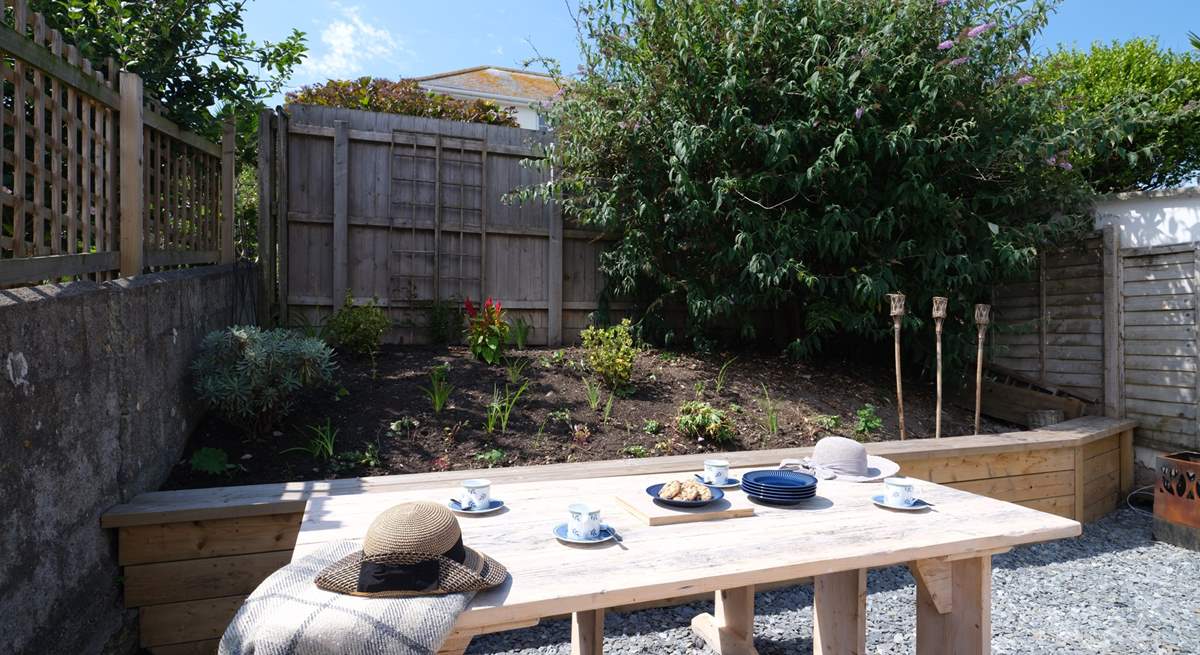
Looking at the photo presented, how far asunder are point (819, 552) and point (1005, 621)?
6.49 feet

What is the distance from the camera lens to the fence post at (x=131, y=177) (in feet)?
9.18

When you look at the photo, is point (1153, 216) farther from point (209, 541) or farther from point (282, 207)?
point (282, 207)

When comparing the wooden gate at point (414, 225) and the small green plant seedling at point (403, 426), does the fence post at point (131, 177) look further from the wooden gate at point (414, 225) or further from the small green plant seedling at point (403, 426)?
the wooden gate at point (414, 225)

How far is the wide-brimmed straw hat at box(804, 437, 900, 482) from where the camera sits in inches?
93.5

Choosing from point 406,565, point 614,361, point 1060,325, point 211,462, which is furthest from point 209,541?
point 1060,325

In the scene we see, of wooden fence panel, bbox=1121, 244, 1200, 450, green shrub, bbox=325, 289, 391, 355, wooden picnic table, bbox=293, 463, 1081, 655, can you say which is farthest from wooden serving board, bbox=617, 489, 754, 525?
Result: wooden fence panel, bbox=1121, 244, 1200, 450

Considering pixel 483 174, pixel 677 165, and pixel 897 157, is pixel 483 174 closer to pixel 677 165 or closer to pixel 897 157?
pixel 677 165

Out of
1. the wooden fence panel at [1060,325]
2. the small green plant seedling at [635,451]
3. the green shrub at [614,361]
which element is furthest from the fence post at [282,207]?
the wooden fence panel at [1060,325]

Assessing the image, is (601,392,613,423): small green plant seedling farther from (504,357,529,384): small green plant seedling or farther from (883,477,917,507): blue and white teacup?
(883,477,917,507): blue and white teacup

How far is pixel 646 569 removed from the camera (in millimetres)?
1504

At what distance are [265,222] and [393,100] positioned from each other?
5.44 ft

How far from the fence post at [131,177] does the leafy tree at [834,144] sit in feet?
9.15

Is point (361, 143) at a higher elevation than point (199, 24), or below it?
below

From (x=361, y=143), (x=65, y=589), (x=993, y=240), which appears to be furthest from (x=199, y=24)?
(x=993, y=240)
